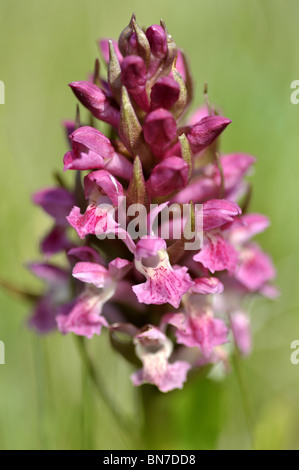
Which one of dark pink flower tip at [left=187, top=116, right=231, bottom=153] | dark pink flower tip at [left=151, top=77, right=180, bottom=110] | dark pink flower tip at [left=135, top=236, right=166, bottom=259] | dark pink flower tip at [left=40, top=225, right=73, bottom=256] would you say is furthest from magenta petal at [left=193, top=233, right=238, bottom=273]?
dark pink flower tip at [left=40, top=225, right=73, bottom=256]

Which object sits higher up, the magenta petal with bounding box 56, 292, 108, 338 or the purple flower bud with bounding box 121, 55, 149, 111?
the purple flower bud with bounding box 121, 55, 149, 111

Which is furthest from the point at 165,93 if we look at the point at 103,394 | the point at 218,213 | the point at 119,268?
the point at 103,394

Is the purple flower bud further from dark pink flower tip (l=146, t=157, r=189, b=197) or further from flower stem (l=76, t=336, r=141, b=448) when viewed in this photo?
flower stem (l=76, t=336, r=141, b=448)

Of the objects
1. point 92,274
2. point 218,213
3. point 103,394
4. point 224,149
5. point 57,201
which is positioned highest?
point 224,149

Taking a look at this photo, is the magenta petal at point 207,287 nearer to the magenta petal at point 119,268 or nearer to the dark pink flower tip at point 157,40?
the magenta petal at point 119,268

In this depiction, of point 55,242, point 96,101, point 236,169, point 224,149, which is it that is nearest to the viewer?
point 96,101

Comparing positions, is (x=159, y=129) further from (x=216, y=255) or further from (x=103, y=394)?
(x=103, y=394)

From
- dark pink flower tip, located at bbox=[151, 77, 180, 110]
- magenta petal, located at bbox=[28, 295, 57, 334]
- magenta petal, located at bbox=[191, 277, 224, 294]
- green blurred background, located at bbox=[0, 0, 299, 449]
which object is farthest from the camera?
green blurred background, located at bbox=[0, 0, 299, 449]
